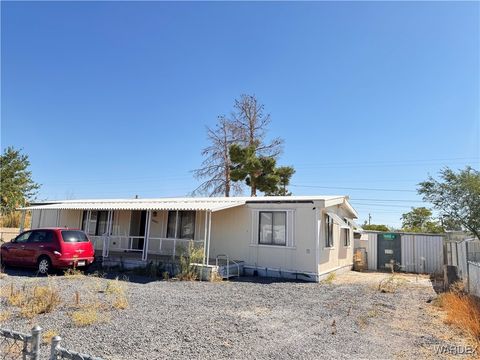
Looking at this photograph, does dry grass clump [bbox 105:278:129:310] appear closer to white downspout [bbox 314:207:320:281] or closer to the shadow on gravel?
the shadow on gravel

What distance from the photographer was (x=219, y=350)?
5.13 m

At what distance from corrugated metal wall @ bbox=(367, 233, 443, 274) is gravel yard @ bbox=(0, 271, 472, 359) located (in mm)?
8962

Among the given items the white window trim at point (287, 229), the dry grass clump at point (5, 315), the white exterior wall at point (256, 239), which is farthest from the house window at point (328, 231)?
the dry grass clump at point (5, 315)

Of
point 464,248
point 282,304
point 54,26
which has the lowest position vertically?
point 282,304

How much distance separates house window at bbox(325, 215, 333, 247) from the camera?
14.9 m

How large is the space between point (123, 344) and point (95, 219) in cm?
1496

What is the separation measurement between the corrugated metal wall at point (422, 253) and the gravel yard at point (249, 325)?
8962 millimetres

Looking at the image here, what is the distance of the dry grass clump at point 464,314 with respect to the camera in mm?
6352

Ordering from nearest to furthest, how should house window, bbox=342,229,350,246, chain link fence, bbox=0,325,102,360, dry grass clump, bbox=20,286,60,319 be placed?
1. chain link fence, bbox=0,325,102,360
2. dry grass clump, bbox=20,286,60,319
3. house window, bbox=342,229,350,246

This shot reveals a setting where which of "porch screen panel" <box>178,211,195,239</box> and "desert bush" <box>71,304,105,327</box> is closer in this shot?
"desert bush" <box>71,304,105,327</box>

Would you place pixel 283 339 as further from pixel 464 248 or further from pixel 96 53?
pixel 96 53

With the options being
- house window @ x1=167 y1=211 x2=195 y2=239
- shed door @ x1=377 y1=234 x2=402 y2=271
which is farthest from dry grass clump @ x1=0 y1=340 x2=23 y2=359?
shed door @ x1=377 y1=234 x2=402 y2=271

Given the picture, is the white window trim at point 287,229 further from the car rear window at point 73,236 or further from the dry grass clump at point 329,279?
the car rear window at point 73,236

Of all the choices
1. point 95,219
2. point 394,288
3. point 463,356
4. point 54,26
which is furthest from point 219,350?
point 95,219
